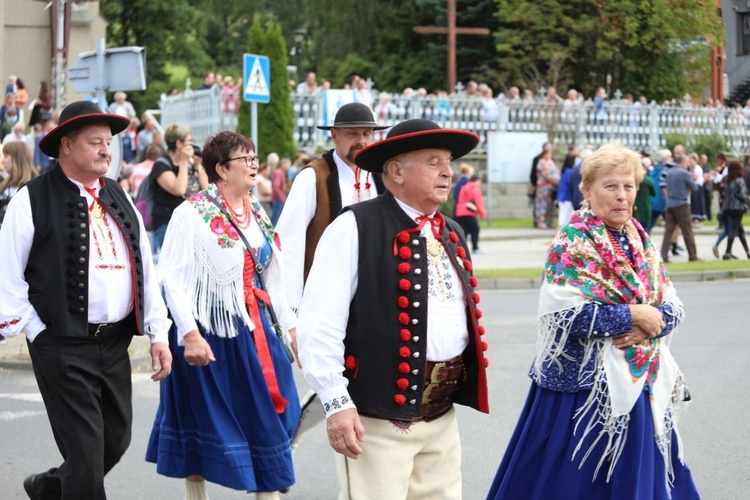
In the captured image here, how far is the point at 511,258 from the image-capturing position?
20297 mm

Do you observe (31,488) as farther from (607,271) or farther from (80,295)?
(607,271)

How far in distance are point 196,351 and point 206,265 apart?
0.49 metres

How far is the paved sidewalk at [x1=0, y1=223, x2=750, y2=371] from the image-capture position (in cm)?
1047

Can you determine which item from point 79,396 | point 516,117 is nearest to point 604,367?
point 79,396

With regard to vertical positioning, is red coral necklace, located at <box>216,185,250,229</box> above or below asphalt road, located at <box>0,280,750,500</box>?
above

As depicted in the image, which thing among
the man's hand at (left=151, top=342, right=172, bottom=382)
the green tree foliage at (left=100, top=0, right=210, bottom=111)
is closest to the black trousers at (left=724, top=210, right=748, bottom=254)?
the man's hand at (left=151, top=342, right=172, bottom=382)

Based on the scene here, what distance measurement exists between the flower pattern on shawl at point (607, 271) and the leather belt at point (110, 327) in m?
1.86

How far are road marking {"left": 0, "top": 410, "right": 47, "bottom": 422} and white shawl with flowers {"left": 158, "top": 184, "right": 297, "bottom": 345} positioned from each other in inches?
119

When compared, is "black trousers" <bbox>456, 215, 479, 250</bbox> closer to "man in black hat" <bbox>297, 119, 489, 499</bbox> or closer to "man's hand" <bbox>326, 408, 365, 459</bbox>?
"man in black hat" <bbox>297, 119, 489, 499</bbox>

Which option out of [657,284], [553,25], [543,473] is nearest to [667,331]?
[657,284]

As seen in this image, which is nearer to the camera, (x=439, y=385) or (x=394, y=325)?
(x=394, y=325)

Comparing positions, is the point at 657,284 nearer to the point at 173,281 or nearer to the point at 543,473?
the point at 543,473

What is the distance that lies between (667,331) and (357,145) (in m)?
2.02

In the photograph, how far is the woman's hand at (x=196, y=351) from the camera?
5.73m
